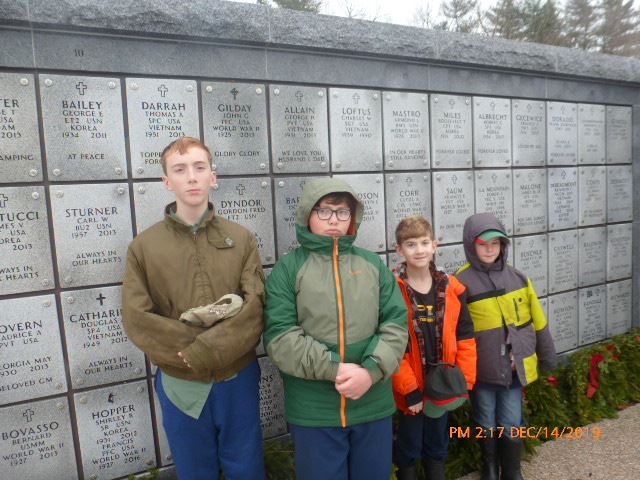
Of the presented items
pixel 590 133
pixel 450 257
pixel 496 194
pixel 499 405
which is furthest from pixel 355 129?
pixel 590 133

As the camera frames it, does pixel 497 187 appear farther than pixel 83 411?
Yes

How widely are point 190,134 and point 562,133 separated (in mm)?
3434

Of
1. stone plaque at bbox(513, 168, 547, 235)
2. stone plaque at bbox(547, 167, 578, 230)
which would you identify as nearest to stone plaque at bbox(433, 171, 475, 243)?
stone plaque at bbox(513, 168, 547, 235)

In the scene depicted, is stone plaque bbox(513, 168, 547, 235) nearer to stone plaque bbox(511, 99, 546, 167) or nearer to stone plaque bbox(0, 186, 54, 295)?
stone plaque bbox(511, 99, 546, 167)

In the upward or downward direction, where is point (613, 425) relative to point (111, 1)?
downward

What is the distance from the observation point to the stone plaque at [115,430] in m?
2.68

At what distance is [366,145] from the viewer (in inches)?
135

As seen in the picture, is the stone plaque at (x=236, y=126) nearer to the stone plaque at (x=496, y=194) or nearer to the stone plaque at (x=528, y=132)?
the stone plaque at (x=496, y=194)

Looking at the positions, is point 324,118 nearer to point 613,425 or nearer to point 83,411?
point 83,411

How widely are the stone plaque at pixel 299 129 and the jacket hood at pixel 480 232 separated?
106cm

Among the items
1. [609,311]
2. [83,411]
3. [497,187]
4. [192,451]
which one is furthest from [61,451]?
[609,311]

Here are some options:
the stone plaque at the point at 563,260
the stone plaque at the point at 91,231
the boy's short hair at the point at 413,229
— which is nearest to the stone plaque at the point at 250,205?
the stone plaque at the point at 91,231

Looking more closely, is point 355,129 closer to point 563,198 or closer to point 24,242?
point 24,242

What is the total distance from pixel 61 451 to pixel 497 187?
3.68 m
